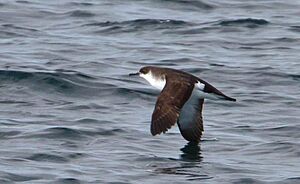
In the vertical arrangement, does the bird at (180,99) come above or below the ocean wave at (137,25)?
above

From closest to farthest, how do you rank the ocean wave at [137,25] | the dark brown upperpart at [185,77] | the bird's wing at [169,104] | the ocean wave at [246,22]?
the bird's wing at [169,104] → the dark brown upperpart at [185,77] → the ocean wave at [137,25] → the ocean wave at [246,22]

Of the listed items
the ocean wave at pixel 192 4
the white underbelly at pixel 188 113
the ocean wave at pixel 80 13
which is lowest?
the ocean wave at pixel 80 13

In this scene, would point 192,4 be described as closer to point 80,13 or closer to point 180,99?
point 80,13

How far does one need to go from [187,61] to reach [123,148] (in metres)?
6.01

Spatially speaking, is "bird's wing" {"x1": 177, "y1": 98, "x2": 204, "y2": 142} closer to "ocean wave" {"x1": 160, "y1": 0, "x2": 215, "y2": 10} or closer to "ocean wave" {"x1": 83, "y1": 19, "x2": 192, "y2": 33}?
"ocean wave" {"x1": 83, "y1": 19, "x2": 192, "y2": 33}

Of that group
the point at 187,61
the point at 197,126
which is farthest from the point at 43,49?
the point at 197,126

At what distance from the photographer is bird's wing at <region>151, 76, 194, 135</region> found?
13680mm

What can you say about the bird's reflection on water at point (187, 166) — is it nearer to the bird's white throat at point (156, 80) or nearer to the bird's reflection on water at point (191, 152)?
the bird's reflection on water at point (191, 152)

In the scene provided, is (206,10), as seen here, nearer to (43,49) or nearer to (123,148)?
(43,49)

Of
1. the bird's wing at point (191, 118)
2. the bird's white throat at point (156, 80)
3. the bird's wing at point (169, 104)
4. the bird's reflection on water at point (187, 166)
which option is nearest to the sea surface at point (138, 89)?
the bird's reflection on water at point (187, 166)

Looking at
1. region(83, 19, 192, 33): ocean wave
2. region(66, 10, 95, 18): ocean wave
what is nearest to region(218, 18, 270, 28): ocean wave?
region(83, 19, 192, 33): ocean wave

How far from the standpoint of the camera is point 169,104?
13836 millimetres

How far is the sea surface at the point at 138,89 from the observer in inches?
517

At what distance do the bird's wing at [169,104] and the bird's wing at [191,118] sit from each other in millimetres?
733
